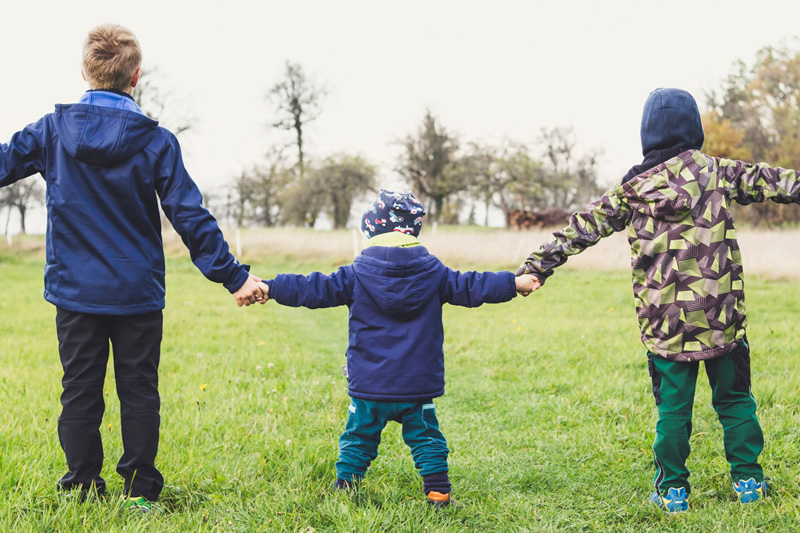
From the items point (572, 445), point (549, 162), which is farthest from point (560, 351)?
point (549, 162)

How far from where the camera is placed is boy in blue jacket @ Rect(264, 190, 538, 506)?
3.05 meters

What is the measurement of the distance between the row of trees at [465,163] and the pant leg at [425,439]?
35256 millimetres

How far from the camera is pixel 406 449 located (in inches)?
162

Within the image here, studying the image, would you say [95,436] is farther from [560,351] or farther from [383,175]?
[383,175]

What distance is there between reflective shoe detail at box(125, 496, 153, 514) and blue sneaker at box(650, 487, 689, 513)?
93.2 inches

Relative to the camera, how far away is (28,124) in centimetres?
294

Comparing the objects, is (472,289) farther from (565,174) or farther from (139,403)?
(565,174)

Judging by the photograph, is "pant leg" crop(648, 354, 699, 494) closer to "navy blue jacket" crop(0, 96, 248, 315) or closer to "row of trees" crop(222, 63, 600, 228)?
"navy blue jacket" crop(0, 96, 248, 315)

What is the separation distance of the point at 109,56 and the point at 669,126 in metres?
2.58

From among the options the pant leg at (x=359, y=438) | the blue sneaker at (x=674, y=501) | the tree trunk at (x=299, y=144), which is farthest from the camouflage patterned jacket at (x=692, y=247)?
the tree trunk at (x=299, y=144)

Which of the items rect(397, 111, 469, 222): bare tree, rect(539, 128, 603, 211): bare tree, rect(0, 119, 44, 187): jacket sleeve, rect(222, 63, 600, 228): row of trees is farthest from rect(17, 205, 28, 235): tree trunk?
rect(0, 119, 44, 187): jacket sleeve

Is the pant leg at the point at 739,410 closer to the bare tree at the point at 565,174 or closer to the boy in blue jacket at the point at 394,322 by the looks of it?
the boy in blue jacket at the point at 394,322

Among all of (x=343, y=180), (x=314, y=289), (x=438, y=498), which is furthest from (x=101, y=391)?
(x=343, y=180)

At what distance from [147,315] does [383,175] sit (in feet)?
142
